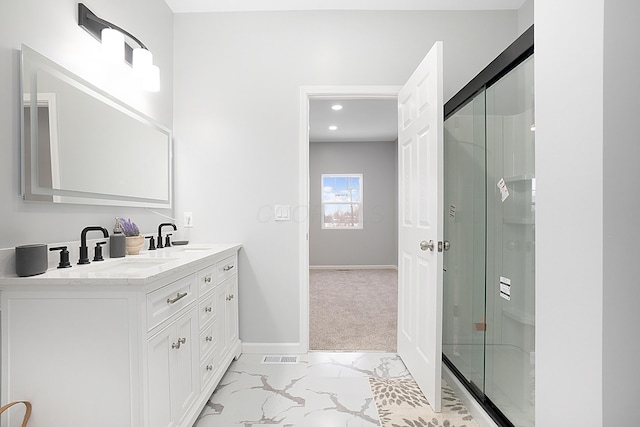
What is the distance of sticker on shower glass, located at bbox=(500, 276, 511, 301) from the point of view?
170cm

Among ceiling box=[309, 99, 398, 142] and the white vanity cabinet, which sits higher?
ceiling box=[309, 99, 398, 142]

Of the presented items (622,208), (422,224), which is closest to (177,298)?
(422,224)

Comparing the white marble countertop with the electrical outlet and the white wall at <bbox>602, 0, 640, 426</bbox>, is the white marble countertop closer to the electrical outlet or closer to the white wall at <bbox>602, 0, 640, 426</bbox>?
the electrical outlet

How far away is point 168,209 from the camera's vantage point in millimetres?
2664

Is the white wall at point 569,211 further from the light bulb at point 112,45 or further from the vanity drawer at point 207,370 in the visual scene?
the light bulb at point 112,45

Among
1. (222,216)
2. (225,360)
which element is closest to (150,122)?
(222,216)

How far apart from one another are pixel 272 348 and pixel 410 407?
1.16 meters

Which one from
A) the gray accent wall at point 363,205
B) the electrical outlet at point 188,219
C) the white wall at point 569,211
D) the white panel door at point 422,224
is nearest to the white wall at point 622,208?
the white wall at point 569,211

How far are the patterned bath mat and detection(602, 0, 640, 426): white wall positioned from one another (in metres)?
1.37

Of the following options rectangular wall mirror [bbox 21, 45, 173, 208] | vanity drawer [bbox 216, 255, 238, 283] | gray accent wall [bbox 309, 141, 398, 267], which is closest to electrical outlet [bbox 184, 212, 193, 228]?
rectangular wall mirror [bbox 21, 45, 173, 208]

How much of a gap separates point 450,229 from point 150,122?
2202 mm

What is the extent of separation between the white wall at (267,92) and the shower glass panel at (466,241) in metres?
0.74

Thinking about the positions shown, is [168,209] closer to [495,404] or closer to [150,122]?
[150,122]

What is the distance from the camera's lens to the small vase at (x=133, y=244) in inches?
78.0
